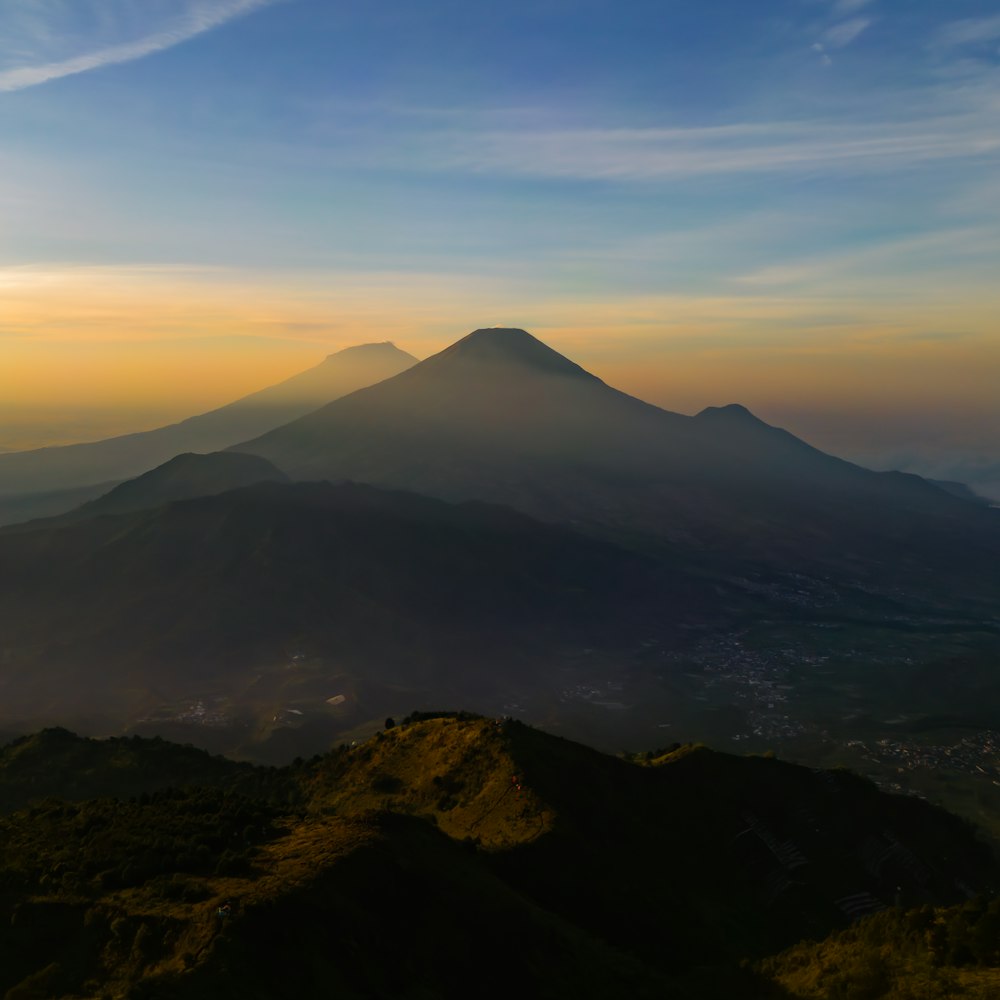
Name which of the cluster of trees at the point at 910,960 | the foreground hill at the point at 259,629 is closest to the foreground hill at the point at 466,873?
the cluster of trees at the point at 910,960

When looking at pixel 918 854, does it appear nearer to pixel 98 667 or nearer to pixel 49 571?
pixel 98 667

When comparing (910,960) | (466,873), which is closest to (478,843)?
(466,873)

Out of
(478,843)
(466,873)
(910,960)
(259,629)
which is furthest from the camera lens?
(259,629)

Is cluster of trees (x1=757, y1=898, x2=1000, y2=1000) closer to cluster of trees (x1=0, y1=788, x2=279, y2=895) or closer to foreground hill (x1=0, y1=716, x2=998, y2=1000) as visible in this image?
foreground hill (x1=0, y1=716, x2=998, y2=1000)

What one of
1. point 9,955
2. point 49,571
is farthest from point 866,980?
point 49,571

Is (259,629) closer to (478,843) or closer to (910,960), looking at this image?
(478,843)

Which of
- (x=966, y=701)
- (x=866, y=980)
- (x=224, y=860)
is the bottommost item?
(x=966, y=701)
